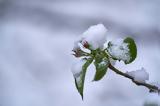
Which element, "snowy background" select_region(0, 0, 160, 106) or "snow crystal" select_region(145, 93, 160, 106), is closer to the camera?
"snow crystal" select_region(145, 93, 160, 106)

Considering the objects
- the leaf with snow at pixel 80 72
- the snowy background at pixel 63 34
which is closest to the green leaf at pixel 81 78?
the leaf with snow at pixel 80 72

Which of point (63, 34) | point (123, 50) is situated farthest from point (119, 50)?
point (63, 34)

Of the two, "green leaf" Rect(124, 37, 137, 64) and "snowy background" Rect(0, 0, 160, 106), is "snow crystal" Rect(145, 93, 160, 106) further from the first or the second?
"snowy background" Rect(0, 0, 160, 106)

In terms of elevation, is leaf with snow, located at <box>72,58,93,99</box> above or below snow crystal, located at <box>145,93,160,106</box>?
above

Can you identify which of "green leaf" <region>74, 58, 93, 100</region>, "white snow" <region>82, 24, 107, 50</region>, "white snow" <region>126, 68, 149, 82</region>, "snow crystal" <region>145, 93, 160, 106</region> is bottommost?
"snow crystal" <region>145, 93, 160, 106</region>

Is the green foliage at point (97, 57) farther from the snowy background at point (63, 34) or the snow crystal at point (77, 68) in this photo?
the snowy background at point (63, 34)

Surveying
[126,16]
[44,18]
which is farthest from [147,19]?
[44,18]

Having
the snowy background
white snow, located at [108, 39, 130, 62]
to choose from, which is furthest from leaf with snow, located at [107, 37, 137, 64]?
the snowy background
